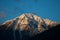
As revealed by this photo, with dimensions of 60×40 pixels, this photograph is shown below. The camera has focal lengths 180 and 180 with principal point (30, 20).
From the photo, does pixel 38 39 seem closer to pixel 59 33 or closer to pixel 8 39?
pixel 59 33

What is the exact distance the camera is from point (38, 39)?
7956 cm

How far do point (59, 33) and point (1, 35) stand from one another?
119967mm

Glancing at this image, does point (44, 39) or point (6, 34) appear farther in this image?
point (6, 34)

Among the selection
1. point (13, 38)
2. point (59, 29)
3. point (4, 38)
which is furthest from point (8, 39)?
point (59, 29)

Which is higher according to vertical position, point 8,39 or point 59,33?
point 8,39

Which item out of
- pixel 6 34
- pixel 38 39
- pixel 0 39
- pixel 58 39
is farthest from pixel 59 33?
pixel 6 34

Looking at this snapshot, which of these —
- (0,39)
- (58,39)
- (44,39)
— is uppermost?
(0,39)

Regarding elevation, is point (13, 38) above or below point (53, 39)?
above

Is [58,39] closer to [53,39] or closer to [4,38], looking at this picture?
[53,39]

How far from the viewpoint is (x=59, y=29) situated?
68.8 metres

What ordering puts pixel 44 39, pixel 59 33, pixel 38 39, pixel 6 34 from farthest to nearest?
pixel 6 34
pixel 38 39
pixel 44 39
pixel 59 33

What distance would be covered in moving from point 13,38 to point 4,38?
2142 cm

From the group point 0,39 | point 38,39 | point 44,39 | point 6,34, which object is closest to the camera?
point 44,39

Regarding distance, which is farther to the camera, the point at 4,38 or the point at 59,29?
Result: the point at 4,38
